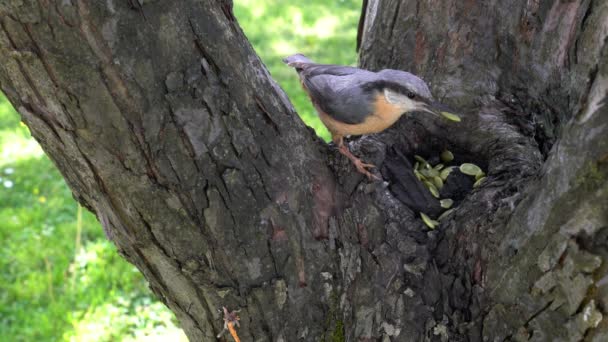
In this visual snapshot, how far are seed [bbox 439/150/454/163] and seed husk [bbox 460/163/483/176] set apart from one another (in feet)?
0.39

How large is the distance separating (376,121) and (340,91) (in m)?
0.19

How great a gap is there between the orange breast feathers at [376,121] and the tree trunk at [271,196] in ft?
0.43

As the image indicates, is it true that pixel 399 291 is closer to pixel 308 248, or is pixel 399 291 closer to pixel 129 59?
pixel 308 248

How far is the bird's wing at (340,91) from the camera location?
227 centimetres

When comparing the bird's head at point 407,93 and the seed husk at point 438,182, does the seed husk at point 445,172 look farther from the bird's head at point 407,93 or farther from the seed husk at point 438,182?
the bird's head at point 407,93

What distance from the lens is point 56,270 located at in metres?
4.07

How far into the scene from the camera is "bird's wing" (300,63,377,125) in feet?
7.44

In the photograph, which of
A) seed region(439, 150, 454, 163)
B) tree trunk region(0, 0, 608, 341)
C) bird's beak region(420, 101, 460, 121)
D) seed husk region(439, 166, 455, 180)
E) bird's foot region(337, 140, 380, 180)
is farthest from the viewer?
seed region(439, 150, 454, 163)

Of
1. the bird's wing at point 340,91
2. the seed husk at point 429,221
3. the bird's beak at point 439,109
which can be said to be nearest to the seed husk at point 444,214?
the seed husk at point 429,221

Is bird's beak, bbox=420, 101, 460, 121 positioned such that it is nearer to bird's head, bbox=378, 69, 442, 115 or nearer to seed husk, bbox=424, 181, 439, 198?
bird's head, bbox=378, 69, 442, 115

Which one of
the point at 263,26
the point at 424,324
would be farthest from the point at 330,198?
the point at 263,26

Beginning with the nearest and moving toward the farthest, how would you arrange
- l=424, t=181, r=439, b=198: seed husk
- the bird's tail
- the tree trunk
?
the tree trunk
l=424, t=181, r=439, b=198: seed husk
the bird's tail

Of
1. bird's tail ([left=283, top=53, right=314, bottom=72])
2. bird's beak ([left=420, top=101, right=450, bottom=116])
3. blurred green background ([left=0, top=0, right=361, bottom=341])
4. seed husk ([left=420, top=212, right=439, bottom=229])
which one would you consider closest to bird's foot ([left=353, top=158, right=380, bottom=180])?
seed husk ([left=420, top=212, right=439, bottom=229])

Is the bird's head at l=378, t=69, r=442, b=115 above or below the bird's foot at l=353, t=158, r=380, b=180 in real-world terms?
above
